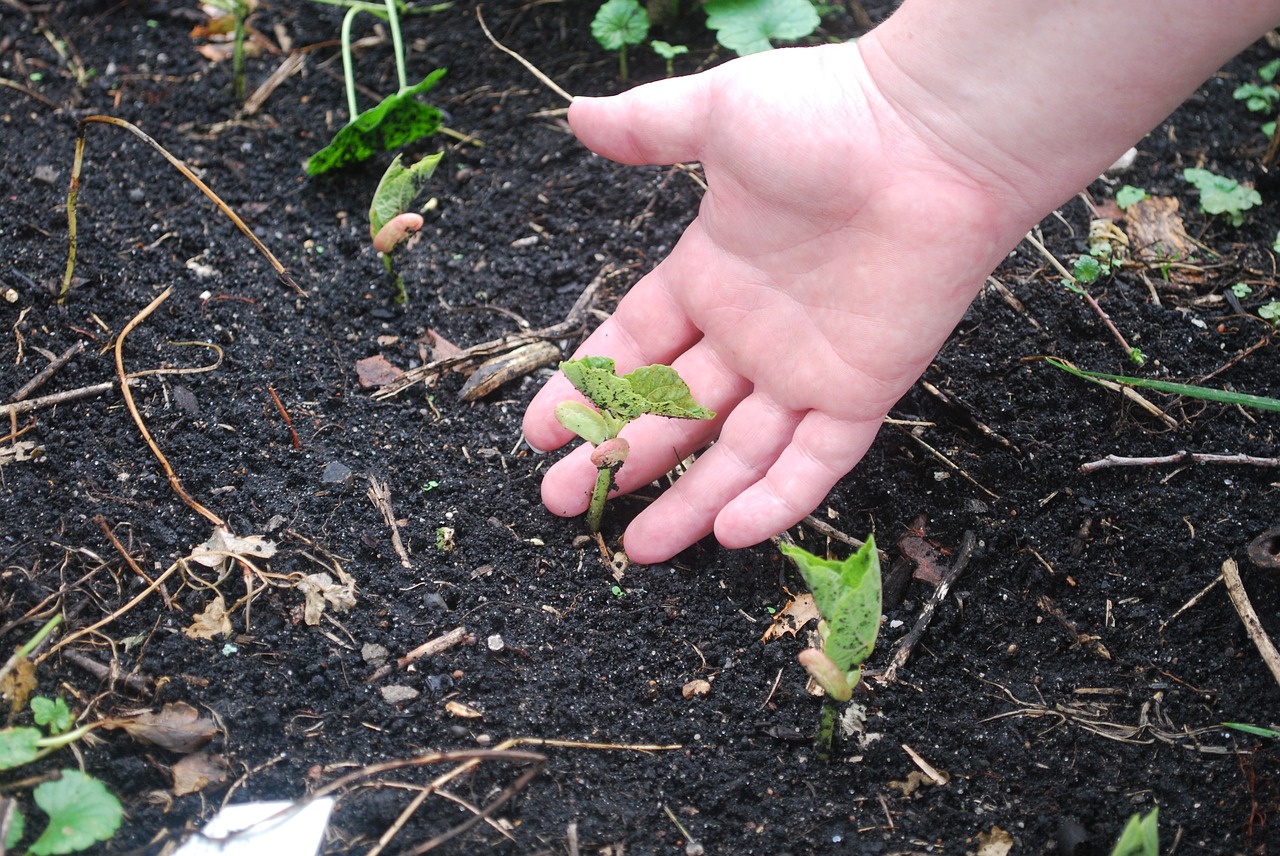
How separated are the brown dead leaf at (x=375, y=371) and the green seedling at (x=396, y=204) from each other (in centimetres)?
24

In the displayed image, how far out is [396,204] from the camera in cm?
217

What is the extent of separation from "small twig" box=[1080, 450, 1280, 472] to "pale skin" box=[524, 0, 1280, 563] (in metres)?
0.48

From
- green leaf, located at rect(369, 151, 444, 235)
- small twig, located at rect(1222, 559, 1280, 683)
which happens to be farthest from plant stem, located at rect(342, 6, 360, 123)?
small twig, located at rect(1222, 559, 1280, 683)

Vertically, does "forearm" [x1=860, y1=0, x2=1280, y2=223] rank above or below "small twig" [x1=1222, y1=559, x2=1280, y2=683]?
above

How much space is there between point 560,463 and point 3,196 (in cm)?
160

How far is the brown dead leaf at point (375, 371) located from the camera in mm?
2154

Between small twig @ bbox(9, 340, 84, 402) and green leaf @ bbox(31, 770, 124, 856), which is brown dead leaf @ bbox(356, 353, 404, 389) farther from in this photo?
green leaf @ bbox(31, 770, 124, 856)

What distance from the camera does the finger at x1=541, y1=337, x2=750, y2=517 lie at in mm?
1868

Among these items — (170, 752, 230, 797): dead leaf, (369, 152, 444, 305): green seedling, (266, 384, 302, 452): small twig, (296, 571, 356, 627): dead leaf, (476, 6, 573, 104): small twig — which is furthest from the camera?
(476, 6, 573, 104): small twig

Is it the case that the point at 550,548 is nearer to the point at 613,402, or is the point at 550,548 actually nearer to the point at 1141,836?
the point at 613,402

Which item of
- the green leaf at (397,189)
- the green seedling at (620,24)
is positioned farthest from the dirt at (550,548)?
the green seedling at (620,24)

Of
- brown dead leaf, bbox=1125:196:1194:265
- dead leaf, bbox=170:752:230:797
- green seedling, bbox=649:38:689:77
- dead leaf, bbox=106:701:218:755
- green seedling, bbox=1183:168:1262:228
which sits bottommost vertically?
dead leaf, bbox=170:752:230:797

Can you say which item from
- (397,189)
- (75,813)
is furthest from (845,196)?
(75,813)

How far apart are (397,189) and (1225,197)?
2.11 meters
